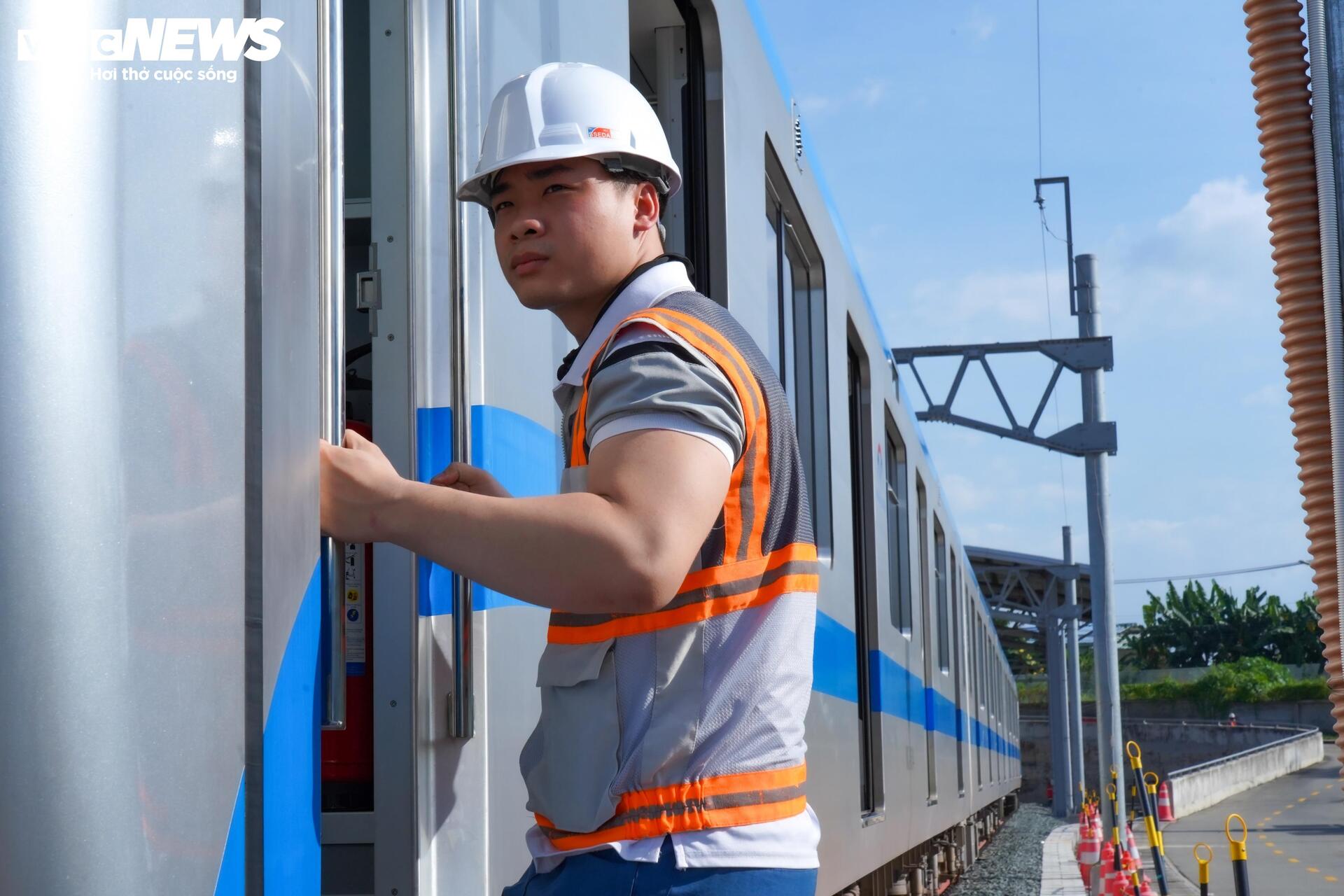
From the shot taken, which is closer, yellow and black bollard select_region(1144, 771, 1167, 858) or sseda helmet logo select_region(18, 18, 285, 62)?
sseda helmet logo select_region(18, 18, 285, 62)

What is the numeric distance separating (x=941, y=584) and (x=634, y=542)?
9.11 m

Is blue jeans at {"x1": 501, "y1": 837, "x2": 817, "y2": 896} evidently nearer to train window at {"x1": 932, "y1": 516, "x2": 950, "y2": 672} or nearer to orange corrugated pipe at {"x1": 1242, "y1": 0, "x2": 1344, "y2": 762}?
orange corrugated pipe at {"x1": 1242, "y1": 0, "x2": 1344, "y2": 762}

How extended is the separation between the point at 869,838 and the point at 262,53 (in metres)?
4.74

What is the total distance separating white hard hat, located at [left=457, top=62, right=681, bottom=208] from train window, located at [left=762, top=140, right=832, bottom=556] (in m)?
2.27

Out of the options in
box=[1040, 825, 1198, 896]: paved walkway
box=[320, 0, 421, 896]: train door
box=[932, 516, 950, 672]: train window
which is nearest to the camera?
box=[320, 0, 421, 896]: train door

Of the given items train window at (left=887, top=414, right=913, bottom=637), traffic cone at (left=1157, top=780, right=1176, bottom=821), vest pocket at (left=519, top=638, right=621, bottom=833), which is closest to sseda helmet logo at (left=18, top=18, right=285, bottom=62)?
vest pocket at (left=519, top=638, right=621, bottom=833)

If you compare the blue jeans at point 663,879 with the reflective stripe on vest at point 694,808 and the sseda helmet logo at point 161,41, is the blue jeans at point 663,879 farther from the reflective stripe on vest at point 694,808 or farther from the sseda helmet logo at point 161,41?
the sseda helmet logo at point 161,41

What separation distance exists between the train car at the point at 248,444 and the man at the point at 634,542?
19 centimetres

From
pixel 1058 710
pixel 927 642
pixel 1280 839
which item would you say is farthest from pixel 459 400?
pixel 1058 710

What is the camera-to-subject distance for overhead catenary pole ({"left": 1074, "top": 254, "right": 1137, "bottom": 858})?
12.1 meters

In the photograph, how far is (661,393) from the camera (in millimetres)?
1576

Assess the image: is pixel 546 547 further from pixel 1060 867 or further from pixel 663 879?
pixel 1060 867

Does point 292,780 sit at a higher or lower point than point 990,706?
higher

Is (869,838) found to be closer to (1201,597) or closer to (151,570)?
(151,570)
